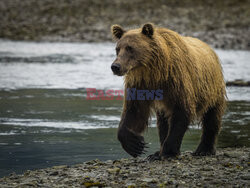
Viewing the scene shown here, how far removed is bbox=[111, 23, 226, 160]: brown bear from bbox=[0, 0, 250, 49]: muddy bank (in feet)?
62.2

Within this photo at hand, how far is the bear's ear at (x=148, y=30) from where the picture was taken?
634 cm

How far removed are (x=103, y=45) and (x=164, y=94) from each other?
69.5 ft

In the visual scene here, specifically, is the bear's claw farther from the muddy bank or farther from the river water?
the muddy bank

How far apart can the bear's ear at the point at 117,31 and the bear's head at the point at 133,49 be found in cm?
13

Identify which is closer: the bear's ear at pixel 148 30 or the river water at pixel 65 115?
the bear's ear at pixel 148 30

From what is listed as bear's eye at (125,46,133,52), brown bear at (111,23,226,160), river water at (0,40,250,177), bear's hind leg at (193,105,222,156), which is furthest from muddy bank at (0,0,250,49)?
bear's eye at (125,46,133,52)

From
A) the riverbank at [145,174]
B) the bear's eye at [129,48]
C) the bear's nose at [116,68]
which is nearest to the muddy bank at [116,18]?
the riverbank at [145,174]

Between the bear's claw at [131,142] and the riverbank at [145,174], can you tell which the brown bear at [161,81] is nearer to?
the bear's claw at [131,142]

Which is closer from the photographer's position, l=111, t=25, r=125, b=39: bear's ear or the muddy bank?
l=111, t=25, r=125, b=39: bear's ear

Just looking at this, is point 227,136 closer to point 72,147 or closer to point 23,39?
point 72,147

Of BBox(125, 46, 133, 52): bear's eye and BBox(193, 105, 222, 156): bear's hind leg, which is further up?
BBox(125, 46, 133, 52): bear's eye

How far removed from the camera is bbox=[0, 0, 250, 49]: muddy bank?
29859mm

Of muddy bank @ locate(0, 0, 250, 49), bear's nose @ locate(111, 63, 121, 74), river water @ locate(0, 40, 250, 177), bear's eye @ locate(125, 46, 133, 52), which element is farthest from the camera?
muddy bank @ locate(0, 0, 250, 49)

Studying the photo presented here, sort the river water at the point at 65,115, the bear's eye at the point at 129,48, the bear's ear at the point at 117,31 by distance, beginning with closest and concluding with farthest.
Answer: the bear's eye at the point at 129,48, the bear's ear at the point at 117,31, the river water at the point at 65,115
